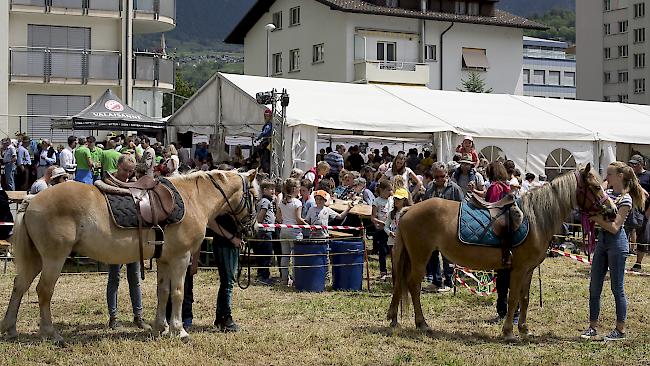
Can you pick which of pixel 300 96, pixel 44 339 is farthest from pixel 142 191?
pixel 300 96

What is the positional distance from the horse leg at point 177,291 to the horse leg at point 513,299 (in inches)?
131

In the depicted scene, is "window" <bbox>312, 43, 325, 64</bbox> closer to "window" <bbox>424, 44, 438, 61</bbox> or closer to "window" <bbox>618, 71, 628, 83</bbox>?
"window" <bbox>424, 44, 438, 61</bbox>

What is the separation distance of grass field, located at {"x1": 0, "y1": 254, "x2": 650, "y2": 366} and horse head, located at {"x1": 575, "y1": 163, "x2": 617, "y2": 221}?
1378 millimetres

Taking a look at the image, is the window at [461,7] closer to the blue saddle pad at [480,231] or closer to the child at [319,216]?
the child at [319,216]

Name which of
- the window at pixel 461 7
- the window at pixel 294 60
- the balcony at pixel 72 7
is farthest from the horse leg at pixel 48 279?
the window at pixel 461 7

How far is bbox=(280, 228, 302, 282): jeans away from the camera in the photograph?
1327 centimetres

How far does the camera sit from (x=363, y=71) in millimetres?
42969

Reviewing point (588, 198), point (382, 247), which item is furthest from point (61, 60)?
point (588, 198)

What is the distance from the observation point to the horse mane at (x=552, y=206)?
368 inches

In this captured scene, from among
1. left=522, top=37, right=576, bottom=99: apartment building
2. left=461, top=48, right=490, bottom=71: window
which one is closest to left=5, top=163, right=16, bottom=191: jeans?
left=461, top=48, right=490, bottom=71: window

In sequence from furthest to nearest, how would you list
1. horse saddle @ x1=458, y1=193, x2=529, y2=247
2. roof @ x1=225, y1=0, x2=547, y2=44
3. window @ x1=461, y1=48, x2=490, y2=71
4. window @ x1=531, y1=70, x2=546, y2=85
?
window @ x1=531, y1=70, x2=546, y2=85, window @ x1=461, y1=48, x2=490, y2=71, roof @ x1=225, y1=0, x2=547, y2=44, horse saddle @ x1=458, y1=193, x2=529, y2=247

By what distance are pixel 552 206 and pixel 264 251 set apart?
571 centimetres

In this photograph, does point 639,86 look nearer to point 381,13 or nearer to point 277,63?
point 381,13

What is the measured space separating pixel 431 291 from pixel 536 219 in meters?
3.59
